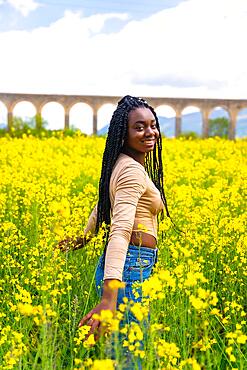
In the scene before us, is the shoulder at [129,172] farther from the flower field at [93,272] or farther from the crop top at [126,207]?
the flower field at [93,272]

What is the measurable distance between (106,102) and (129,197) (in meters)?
32.1

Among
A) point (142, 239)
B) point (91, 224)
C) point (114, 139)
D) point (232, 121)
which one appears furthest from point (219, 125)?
point (142, 239)

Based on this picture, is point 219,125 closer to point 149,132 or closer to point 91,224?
point 91,224

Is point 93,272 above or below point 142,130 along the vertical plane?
below

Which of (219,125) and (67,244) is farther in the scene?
(219,125)

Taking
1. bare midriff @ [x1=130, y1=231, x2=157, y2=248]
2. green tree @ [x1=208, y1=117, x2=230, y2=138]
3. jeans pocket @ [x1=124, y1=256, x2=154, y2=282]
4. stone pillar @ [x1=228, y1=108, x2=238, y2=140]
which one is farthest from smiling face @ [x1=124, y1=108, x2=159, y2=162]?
green tree @ [x1=208, y1=117, x2=230, y2=138]

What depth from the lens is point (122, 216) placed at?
2521 mm

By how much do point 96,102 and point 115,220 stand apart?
3207 cm

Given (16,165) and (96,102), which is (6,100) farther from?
(16,165)

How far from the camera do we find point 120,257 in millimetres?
2463

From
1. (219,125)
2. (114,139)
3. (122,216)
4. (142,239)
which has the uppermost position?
(114,139)

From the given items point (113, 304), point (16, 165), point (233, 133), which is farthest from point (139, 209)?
point (233, 133)

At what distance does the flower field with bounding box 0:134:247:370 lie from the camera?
212 centimetres

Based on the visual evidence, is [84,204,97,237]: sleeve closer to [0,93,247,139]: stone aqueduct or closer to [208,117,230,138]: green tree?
[0,93,247,139]: stone aqueduct
